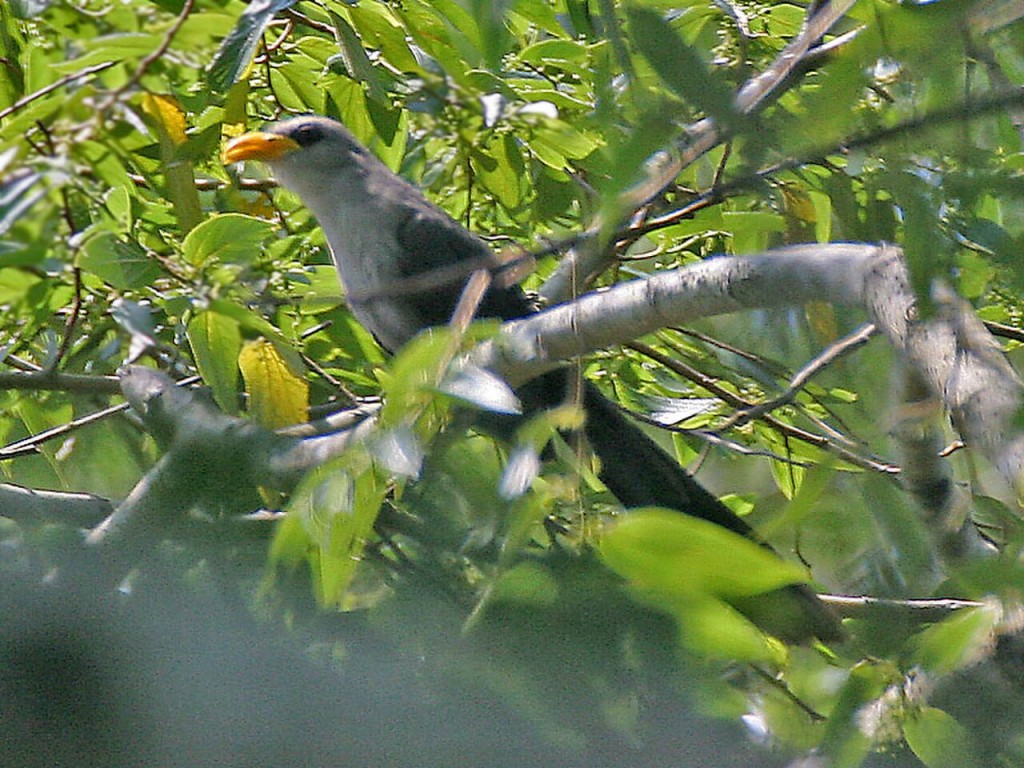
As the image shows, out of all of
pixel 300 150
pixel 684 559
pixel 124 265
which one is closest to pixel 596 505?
pixel 684 559

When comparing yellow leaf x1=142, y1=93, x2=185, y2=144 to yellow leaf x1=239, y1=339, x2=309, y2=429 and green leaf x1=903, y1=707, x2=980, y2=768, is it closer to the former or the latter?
yellow leaf x1=239, y1=339, x2=309, y2=429

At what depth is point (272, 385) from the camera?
6.30ft

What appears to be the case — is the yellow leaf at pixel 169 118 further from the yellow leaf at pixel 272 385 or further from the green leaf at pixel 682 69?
the green leaf at pixel 682 69

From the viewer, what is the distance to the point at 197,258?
1614 mm

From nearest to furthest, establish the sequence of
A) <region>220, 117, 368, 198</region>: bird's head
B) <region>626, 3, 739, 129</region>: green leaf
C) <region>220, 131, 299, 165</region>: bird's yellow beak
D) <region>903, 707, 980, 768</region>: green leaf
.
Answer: <region>626, 3, 739, 129</region>: green leaf
<region>903, 707, 980, 768</region>: green leaf
<region>220, 131, 299, 165</region>: bird's yellow beak
<region>220, 117, 368, 198</region>: bird's head

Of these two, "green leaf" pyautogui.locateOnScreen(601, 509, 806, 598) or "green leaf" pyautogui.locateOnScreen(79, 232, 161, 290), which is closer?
"green leaf" pyautogui.locateOnScreen(601, 509, 806, 598)

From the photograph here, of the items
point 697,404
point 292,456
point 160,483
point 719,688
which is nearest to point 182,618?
point 160,483

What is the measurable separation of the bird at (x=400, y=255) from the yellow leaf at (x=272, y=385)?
34 cm

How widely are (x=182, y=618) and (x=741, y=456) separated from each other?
176 centimetres

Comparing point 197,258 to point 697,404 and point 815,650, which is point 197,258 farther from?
point 697,404

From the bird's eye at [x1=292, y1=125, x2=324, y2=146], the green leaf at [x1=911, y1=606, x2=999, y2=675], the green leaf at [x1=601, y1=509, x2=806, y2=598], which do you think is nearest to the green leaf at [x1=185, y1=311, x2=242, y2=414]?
the green leaf at [x1=601, y1=509, x2=806, y2=598]

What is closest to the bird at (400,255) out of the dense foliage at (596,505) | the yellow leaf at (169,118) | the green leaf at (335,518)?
the yellow leaf at (169,118)

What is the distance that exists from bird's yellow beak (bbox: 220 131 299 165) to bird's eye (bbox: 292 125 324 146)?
21 millimetres

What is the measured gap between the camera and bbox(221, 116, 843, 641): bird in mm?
2168
